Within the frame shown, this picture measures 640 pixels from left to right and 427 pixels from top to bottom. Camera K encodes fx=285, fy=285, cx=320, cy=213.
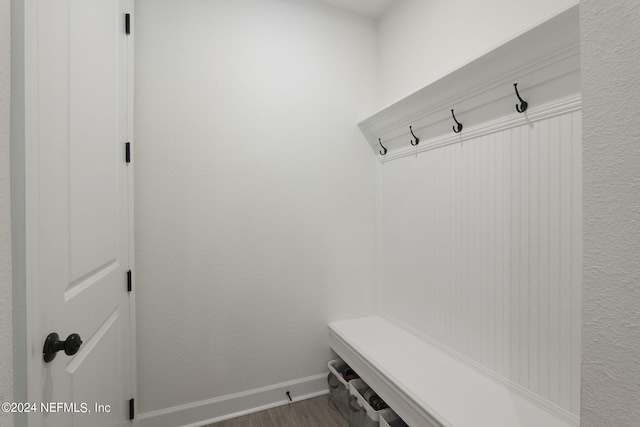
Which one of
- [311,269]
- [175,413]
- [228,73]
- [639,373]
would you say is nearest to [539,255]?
[639,373]

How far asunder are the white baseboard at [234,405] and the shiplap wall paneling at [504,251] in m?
0.80

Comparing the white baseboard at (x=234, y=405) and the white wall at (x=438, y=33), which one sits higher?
the white wall at (x=438, y=33)

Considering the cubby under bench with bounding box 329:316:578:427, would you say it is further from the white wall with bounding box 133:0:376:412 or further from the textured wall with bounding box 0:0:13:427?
the textured wall with bounding box 0:0:13:427

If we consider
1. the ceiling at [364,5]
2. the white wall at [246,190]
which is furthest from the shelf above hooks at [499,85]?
the ceiling at [364,5]

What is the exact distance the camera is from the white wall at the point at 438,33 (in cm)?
122

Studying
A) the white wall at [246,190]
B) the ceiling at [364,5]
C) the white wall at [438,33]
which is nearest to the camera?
the white wall at [438,33]

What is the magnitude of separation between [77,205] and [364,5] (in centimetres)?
213

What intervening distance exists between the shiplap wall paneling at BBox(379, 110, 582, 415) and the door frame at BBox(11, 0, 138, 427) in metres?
1.57

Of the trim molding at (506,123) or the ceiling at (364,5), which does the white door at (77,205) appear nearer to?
the ceiling at (364,5)

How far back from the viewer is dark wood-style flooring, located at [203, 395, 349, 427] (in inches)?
66.2

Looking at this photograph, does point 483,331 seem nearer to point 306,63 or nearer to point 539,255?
point 539,255

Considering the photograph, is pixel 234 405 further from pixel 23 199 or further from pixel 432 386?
pixel 23 199

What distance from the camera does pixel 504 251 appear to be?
1.26 m

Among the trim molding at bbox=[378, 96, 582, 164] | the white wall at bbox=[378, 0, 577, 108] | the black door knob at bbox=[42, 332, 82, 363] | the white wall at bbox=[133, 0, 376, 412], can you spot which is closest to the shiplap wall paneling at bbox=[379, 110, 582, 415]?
the trim molding at bbox=[378, 96, 582, 164]
